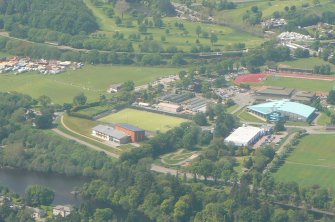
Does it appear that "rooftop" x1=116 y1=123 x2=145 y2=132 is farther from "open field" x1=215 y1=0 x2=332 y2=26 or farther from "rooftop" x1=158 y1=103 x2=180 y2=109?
"open field" x1=215 y1=0 x2=332 y2=26

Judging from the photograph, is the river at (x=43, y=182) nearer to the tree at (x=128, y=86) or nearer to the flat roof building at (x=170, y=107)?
the flat roof building at (x=170, y=107)

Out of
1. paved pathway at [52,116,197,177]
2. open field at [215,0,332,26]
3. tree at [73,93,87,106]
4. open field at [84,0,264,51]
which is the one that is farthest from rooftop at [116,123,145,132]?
open field at [215,0,332,26]

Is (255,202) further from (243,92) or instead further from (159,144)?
(243,92)

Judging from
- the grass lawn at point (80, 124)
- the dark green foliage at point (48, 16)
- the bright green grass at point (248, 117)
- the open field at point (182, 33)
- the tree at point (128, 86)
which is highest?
the dark green foliage at point (48, 16)

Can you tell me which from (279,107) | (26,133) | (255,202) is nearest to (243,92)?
(279,107)

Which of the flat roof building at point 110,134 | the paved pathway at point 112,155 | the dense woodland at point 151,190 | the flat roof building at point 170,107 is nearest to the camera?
the dense woodland at point 151,190

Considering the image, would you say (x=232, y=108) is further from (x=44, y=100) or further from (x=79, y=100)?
(x=44, y=100)

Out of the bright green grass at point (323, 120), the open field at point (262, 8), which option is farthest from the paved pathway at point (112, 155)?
the open field at point (262, 8)
